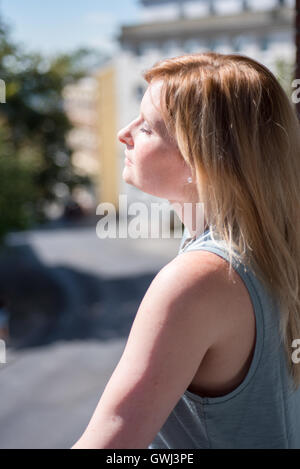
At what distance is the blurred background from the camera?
318 inches

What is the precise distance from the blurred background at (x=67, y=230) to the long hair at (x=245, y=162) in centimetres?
49

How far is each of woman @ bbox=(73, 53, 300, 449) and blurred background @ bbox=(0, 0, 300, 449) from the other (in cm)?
48

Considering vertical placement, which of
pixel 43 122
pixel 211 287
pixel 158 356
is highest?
pixel 43 122

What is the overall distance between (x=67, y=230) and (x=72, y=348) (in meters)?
20.8

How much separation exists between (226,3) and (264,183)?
3493cm

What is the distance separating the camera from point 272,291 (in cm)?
92

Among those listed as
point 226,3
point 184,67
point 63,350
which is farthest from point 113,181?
point 184,67

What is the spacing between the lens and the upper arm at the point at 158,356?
2.68 ft

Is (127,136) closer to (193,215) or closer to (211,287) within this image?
(193,215)

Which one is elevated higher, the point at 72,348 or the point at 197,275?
the point at 197,275

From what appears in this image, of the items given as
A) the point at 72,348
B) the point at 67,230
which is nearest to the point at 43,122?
the point at 72,348

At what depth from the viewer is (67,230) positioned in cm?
3100
